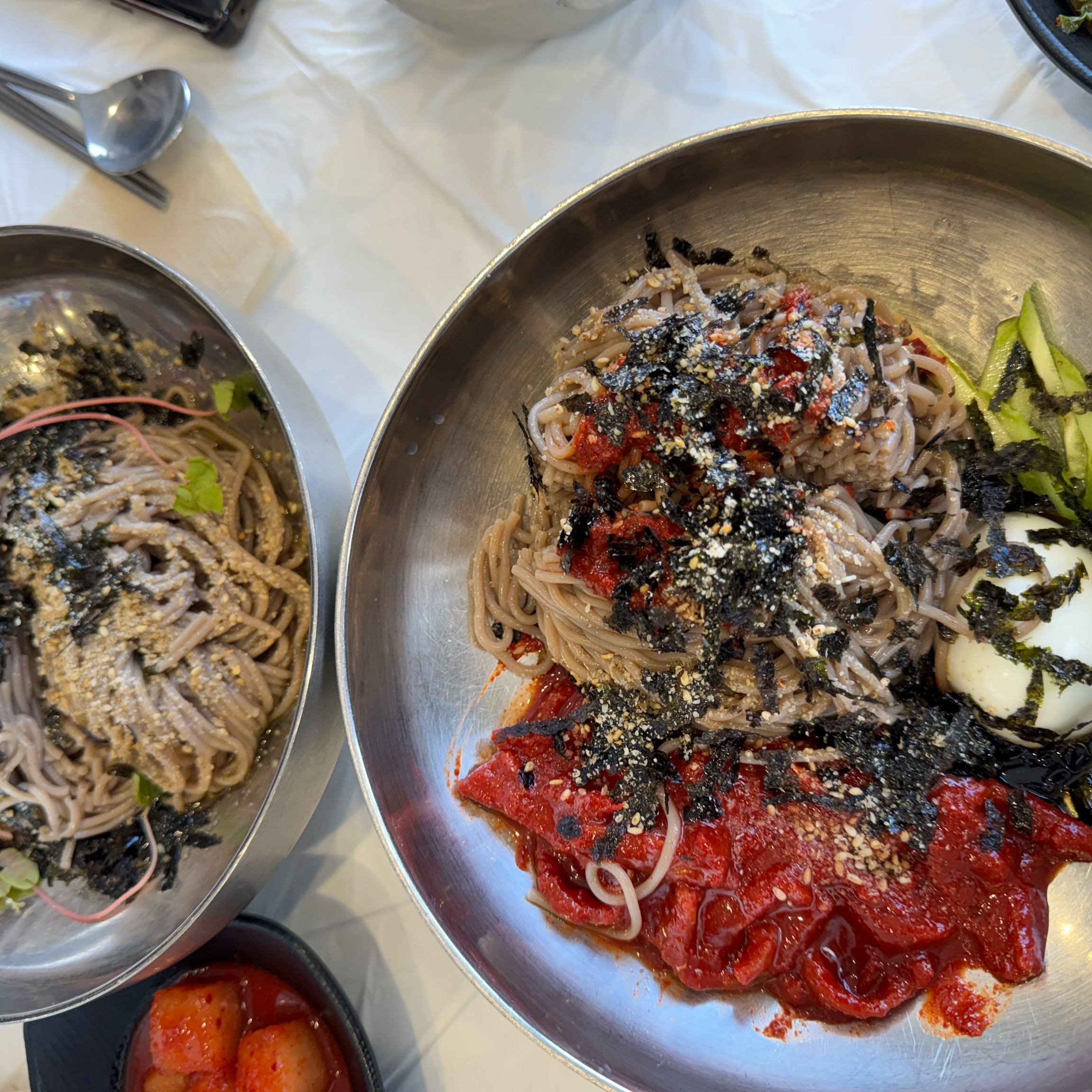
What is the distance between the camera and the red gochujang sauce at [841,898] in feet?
7.09

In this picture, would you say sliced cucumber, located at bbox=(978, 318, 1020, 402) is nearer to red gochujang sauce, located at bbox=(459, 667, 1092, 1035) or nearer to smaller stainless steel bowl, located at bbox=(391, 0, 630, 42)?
red gochujang sauce, located at bbox=(459, 667, 1092, 1035)

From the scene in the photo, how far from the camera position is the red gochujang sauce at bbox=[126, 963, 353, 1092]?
262cm

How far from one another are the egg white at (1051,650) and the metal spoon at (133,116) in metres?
3.23

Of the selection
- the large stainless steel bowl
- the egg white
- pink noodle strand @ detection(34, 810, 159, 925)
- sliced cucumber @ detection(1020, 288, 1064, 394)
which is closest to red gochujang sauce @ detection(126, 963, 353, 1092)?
pink noodle strand @ detection(34, 810, 159, 925)

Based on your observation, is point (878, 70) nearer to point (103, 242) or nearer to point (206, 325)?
point (206, 325)

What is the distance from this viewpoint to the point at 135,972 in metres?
2.26

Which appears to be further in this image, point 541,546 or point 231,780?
point 231,780

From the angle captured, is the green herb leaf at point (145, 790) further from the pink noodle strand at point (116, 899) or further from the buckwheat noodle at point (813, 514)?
the buckwheat noodle at point (813, 514)

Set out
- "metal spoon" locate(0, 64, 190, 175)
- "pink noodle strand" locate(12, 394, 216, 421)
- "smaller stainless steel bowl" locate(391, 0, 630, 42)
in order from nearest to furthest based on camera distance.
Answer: "smaller stainless steel bowl" locate(391, 0, 630, 42)
"pink noodle strand" locate(12, 394, 216, 421)
"metal spoon" locate(0, 64, 190, 175)

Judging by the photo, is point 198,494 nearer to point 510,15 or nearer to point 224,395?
point 224,395

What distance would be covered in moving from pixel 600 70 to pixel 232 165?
4.74 feet

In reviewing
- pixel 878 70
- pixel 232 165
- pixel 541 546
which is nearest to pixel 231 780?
pixel 541 546

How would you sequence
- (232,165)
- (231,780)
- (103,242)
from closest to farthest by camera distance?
(103,242) → (231,780) → (232,165)

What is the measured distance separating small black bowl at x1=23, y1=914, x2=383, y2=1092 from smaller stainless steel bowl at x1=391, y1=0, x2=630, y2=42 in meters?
3.09
